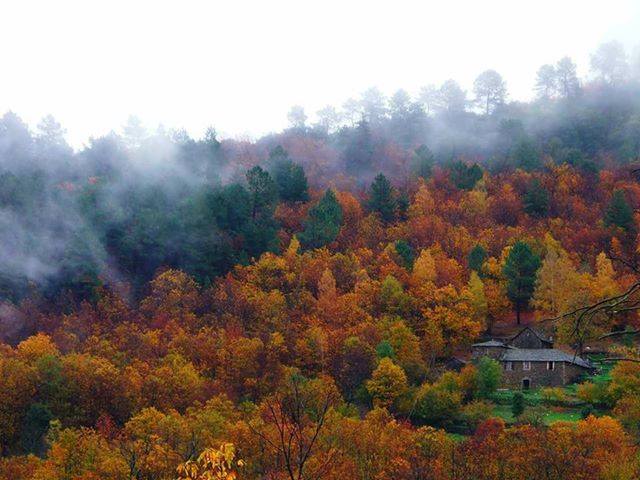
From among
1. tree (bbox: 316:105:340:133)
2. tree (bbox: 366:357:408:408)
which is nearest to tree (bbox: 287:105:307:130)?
tree (bbox: 316:105:340:133)

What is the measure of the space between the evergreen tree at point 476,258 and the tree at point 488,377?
16.4 metres

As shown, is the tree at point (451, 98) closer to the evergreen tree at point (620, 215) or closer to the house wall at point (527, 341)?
the evergreen tree at point (620, 215)

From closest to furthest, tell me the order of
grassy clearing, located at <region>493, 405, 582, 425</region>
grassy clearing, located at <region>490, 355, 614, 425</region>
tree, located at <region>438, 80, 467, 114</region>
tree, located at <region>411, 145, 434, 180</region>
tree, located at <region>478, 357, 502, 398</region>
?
1. grassy clearing, located at <region>493, 405, 582, 425</region>
2. grassy clearing, located at <region>490, 355, 614, 425</region>
3. tree, located at <region>478, 357, 502, 398</region>
4. tree, located at <region>411, 145, 434, 180</region>
5. tree, located at <region>438, 80, 467, 114</region>

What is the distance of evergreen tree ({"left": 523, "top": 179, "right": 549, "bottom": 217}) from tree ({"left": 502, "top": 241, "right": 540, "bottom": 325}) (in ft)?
50.6

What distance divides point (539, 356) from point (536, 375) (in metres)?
1.34

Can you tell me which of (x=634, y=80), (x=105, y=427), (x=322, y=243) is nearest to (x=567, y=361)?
(x=322, y=243)

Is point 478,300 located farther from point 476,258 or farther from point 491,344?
point 476,258

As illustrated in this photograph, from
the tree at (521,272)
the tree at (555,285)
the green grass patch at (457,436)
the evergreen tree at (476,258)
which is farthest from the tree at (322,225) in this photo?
the green grass patch at (457,436)

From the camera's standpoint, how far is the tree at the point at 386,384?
156 ft

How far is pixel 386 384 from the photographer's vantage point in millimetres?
48250

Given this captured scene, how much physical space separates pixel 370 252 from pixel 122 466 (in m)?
39.1

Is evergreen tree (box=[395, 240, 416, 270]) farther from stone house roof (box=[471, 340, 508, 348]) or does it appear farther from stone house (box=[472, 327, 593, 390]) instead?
stone house (box=[472, 327, 593, 390])

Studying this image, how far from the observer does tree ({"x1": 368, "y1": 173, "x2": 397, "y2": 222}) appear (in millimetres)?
78188

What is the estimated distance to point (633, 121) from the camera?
103 m
